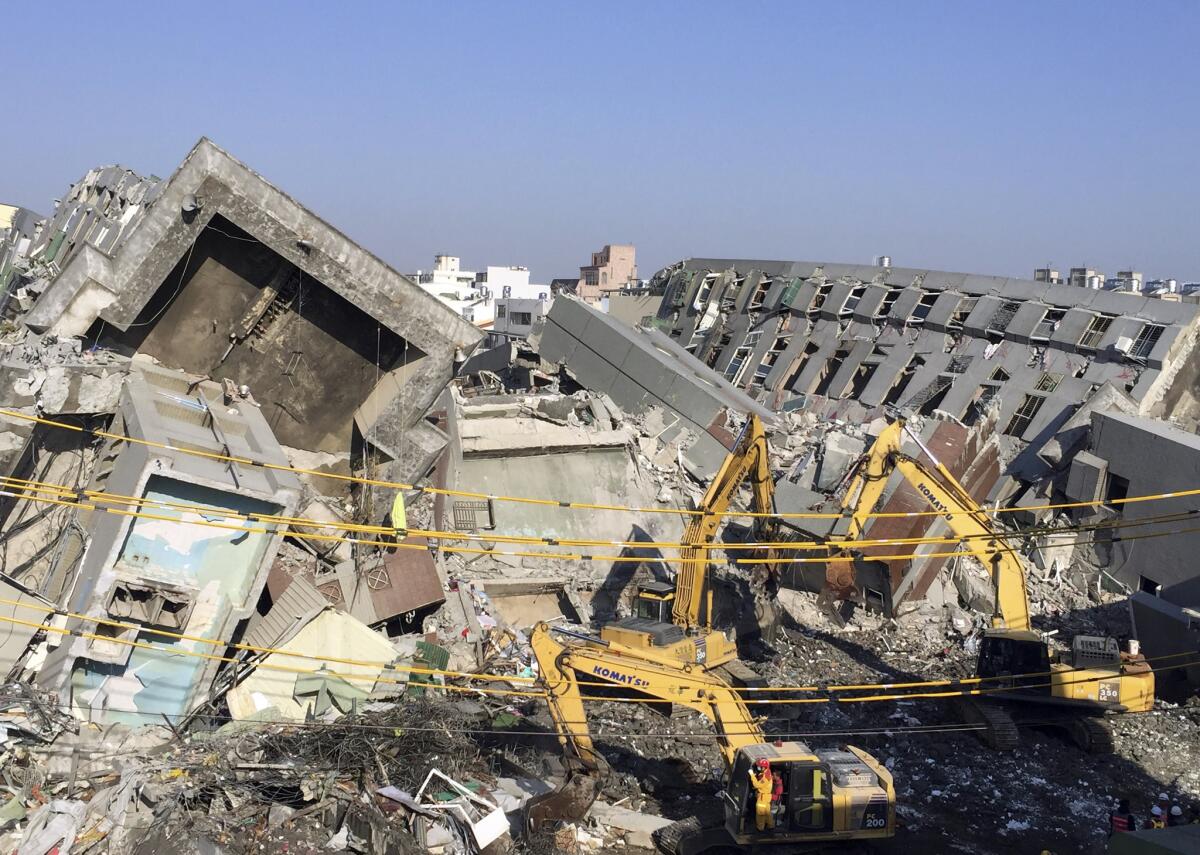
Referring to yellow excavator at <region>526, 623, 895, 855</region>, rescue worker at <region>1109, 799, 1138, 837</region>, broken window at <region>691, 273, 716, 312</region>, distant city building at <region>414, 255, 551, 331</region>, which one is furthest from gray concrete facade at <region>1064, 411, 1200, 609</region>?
distant city building at <region>414, 255, 551, 331</region>

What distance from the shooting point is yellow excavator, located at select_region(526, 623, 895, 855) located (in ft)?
36.1

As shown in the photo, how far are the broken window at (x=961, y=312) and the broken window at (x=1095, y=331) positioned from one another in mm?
→ 3699

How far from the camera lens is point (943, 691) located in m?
16.2

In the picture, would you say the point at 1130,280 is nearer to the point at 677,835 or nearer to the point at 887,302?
the point at 887,302

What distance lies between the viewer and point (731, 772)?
448 inches

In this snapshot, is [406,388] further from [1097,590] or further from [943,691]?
[1097,590]

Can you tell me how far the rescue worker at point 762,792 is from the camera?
10898 millimetres

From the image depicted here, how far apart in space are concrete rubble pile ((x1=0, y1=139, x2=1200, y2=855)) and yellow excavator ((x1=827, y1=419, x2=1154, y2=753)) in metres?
0.40

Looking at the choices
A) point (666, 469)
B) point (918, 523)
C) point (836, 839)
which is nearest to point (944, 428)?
point (918, 523)

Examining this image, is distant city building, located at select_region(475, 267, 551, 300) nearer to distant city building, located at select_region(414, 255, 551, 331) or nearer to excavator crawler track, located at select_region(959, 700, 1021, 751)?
distant city building, located at select_region(414, 255, 551, 331)

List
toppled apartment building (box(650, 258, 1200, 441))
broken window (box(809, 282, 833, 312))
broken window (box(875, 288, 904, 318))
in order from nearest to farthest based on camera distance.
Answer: toppled apartment building (box(650, 258, 1200, 441))
broken window (box(875, 288, 904, 318))
broken window (box(809, 282, 833, 312))

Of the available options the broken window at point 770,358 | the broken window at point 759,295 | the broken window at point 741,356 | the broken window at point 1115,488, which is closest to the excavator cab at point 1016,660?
the broken window at point 1115,488

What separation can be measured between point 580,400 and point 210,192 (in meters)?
9.19

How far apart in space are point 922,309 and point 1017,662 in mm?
16260
